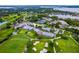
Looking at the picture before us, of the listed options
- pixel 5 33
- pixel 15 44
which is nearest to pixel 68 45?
pixel 15 44

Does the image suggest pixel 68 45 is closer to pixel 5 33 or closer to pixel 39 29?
pixel 39 29

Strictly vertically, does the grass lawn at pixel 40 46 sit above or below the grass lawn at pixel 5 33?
below

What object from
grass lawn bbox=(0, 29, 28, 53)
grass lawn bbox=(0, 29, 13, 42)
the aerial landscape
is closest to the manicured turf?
the aerial landscape

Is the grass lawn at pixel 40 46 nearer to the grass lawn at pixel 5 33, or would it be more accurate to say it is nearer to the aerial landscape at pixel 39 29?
the aerial landscape at pixel 39 29

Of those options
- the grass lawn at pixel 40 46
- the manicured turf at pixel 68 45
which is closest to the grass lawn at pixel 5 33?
the grass lawn at pixel 40 46

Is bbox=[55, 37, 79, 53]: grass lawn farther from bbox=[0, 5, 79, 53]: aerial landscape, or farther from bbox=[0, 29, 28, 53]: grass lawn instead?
bbox=[0, 29, 28, 53]: grass lawn

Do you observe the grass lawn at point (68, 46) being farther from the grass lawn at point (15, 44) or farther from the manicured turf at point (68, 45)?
the grass lawn at point (15, 44)

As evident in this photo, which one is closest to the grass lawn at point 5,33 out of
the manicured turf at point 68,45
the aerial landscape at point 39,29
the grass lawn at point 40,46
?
the aerial landscape at point 39,29
